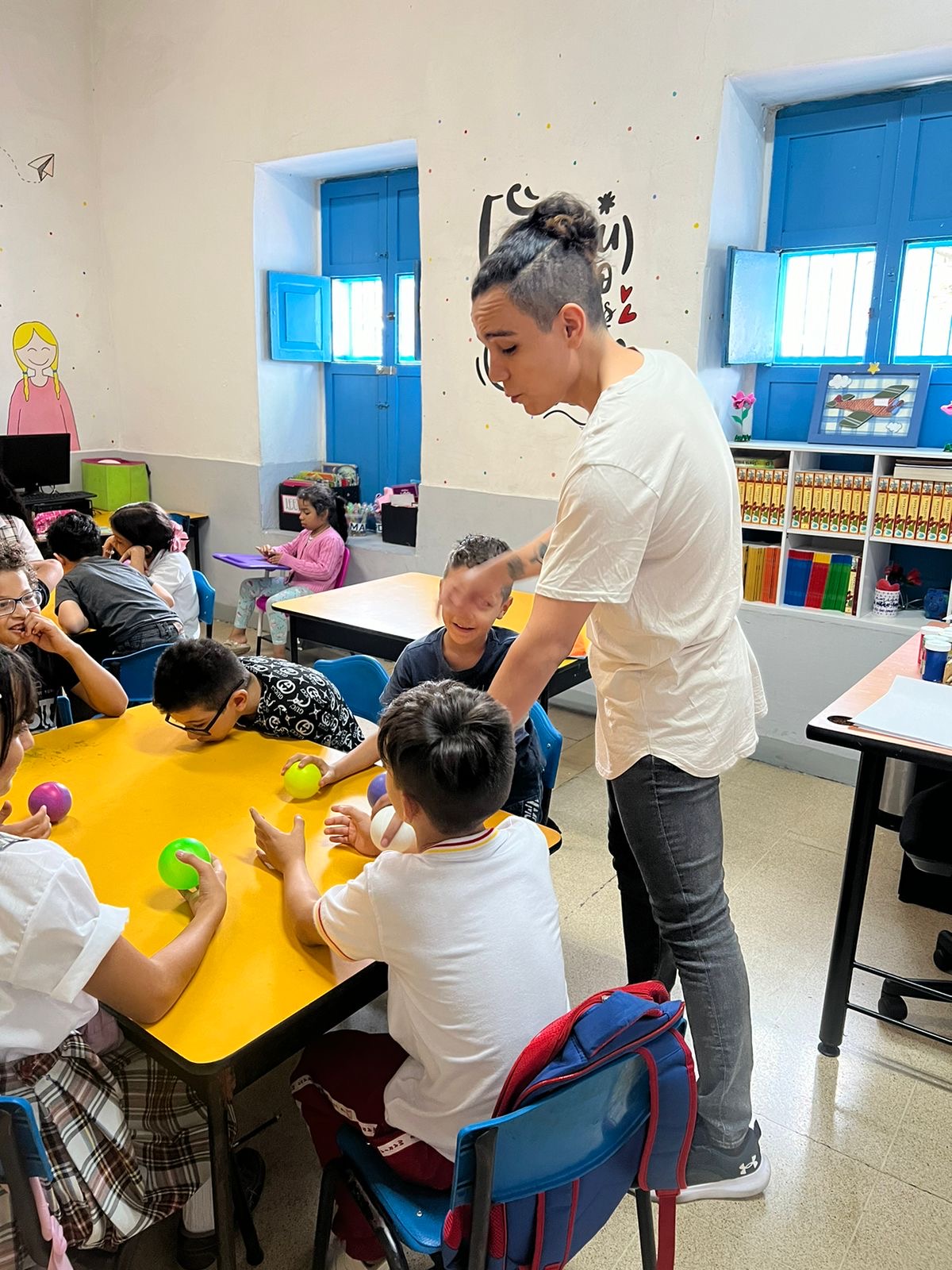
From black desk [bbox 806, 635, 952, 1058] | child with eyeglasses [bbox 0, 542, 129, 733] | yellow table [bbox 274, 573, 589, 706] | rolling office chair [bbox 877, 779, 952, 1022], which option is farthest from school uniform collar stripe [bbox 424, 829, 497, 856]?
yellow table [bbox 274, 573, 589, 706]

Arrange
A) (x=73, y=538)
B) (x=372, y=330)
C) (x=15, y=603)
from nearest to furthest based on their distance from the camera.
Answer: (x=15, y=603), (x=73, y=538), (x=372, y=330)

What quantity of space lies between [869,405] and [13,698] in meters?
3.57

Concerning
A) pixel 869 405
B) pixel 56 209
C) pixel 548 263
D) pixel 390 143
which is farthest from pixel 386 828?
pixel 56 209

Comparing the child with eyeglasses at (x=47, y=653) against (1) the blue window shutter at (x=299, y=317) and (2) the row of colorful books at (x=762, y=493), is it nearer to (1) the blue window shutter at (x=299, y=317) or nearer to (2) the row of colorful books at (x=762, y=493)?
(2) the row of colorful books at (x=762, y=493)

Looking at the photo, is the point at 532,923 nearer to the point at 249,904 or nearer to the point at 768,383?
the point at 249,904

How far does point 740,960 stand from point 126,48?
676cm

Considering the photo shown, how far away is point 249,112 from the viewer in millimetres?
5383

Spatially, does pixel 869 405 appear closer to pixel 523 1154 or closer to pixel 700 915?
pixel 700 915

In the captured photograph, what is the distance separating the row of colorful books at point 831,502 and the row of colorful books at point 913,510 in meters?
0.06

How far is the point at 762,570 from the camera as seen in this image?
13.0ft

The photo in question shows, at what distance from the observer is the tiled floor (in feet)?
5.54

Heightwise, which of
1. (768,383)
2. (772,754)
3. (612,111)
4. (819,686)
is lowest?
(772,754)

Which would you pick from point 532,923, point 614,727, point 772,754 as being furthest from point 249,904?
point 772,754

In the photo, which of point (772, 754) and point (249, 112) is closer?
point (772, 754)
